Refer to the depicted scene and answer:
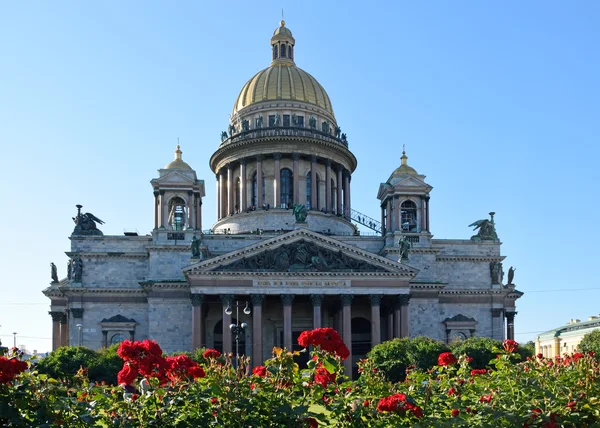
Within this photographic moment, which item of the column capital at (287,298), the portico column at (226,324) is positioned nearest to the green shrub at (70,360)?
the portico column at (226,324)

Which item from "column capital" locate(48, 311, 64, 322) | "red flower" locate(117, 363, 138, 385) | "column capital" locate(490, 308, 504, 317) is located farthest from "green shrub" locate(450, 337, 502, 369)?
"red flower" locate(117, 363, 138, 385)

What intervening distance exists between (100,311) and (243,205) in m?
18.9

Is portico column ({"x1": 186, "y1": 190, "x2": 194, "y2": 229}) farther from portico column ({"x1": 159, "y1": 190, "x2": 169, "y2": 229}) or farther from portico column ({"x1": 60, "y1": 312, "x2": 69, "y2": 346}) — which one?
portico column ({"x1": 60, "y1": 312, "x2": 69, "y2": 346})

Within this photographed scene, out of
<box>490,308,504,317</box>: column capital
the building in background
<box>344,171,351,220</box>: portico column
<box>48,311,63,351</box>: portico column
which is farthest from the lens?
the building in background

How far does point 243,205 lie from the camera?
77.4m

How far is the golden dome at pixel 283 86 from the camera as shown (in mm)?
80894

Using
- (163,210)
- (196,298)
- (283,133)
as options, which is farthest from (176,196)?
(283,133)

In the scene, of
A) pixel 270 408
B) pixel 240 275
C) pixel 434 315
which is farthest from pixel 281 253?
pixel 270 408

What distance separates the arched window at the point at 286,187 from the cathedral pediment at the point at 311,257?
16137 mm

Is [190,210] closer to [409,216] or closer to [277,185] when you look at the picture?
[277,185]

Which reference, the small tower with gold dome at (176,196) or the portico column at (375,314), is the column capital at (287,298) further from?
the small tower with gold dome at (176,196)

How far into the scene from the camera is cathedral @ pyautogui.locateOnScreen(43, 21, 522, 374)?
60094mm

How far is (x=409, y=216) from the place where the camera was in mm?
70562

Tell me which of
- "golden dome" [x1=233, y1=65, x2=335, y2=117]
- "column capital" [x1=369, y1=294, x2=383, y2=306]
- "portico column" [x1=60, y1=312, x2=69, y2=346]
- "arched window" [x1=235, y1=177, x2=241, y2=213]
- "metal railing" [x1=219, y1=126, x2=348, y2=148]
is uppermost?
"golden dome" [x1=233, y1=65, x2=335, y2=117]
